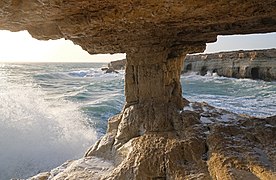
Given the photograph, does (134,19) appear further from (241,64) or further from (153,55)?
(241,64)

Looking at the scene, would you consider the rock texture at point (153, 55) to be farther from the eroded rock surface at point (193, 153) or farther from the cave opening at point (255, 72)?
the cave opening at point (255, 72)

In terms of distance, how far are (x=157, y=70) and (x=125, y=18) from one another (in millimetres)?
1442

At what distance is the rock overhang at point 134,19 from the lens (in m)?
2.73

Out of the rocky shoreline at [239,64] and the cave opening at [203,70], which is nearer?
the rocky shoreline at [239,64]

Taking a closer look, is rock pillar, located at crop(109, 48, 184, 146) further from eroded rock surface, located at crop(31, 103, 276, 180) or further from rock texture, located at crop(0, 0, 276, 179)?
eroded rock surface, located at crop(31, 103, 276, 180)

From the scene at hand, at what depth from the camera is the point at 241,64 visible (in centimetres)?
2603

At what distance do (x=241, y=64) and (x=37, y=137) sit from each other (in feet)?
73.3

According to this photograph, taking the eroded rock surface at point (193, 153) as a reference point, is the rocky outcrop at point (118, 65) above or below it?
above

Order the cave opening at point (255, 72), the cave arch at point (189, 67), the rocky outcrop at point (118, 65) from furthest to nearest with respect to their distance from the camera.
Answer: the rocky outcrop at point (118, 65) → the cave arch at point (189, 67) → the cave opening at point (255, 72)

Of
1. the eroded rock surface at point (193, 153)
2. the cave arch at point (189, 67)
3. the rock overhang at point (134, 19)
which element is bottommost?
the eroded rock surface at point (193, 153)

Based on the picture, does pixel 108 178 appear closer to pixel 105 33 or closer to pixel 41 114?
pixel 105 33

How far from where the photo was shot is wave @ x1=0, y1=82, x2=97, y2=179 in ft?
22.6

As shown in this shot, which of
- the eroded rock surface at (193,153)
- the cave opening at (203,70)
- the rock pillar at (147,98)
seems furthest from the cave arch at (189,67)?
the eroded rock surface at (193,153)

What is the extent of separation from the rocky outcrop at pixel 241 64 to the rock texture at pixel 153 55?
20988 millimetres
